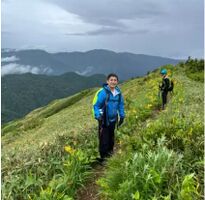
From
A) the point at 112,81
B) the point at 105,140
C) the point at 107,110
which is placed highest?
the point at 112,81

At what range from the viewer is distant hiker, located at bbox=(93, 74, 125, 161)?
11.3 meters

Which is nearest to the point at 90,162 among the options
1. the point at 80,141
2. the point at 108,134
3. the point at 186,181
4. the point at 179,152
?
the point at 108,134

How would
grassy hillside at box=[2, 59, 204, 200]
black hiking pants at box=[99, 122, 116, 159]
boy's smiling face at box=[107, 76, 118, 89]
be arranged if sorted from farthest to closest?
1. black hiking pants at box=[99, 122, 116, 159]
2. boy's smiling face at box=[107, 76, 118, 89]
3. grassy hillside at box=[2, 59, 204, 200]

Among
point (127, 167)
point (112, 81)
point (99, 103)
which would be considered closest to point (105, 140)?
point (99, 103)

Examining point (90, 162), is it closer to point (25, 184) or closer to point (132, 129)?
point (25, 184)

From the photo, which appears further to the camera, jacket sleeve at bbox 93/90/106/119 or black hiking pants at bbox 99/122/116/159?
black hiking pants at bbox 99/122/116/159

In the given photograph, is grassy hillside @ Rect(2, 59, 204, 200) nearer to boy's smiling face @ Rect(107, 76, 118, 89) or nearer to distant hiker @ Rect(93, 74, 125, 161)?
distant hiker @ Rect(93, 74, 125, 161)

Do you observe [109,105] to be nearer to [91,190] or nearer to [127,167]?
[91,190]

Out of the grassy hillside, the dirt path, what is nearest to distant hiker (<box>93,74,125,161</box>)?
the grassy hillside

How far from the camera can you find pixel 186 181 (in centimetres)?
685

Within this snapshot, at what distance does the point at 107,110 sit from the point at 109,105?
146 mm

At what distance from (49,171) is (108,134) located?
2.11 m

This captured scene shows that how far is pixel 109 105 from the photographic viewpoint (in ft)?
37.7

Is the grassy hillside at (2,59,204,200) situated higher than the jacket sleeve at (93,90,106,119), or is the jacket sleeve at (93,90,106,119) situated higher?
the jacket sleeve at (93,90,106,119)
